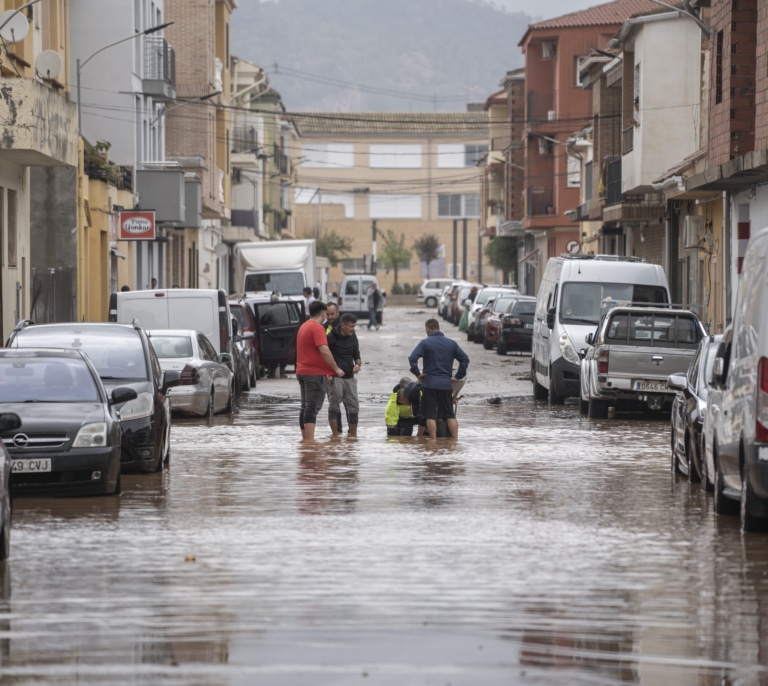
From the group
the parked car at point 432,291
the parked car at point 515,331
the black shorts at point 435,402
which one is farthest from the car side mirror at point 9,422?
the parked car at point 432,291

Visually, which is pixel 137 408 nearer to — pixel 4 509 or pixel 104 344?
pixel 104 344

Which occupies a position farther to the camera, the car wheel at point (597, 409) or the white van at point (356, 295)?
the white van at point (356, 295)

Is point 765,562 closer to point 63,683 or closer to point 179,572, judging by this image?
point 179,572

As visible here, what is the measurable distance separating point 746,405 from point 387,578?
11.0 ft

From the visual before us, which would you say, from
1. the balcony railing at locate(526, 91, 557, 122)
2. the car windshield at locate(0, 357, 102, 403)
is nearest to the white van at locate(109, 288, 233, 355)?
the car windshield at locate(0, 357, 102, 403)

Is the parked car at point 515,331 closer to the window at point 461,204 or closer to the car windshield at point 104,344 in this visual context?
the car windshield at point 104,344

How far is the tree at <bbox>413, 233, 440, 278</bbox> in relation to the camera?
132 meters

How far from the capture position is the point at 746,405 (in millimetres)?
11938

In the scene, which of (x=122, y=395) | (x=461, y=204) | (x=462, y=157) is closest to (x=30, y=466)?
(x=122, y=395)

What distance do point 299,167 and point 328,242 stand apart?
7.46 metres

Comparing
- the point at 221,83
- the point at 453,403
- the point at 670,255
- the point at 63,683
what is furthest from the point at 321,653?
the point at 221,83

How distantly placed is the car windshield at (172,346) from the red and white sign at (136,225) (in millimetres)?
16544

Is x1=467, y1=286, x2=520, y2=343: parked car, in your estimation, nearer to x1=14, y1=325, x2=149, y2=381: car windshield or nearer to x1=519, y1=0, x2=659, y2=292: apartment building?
x1=519, y1=0, x2=659, y2=292: apartment building

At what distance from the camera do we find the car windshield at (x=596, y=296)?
28922 millimetres
